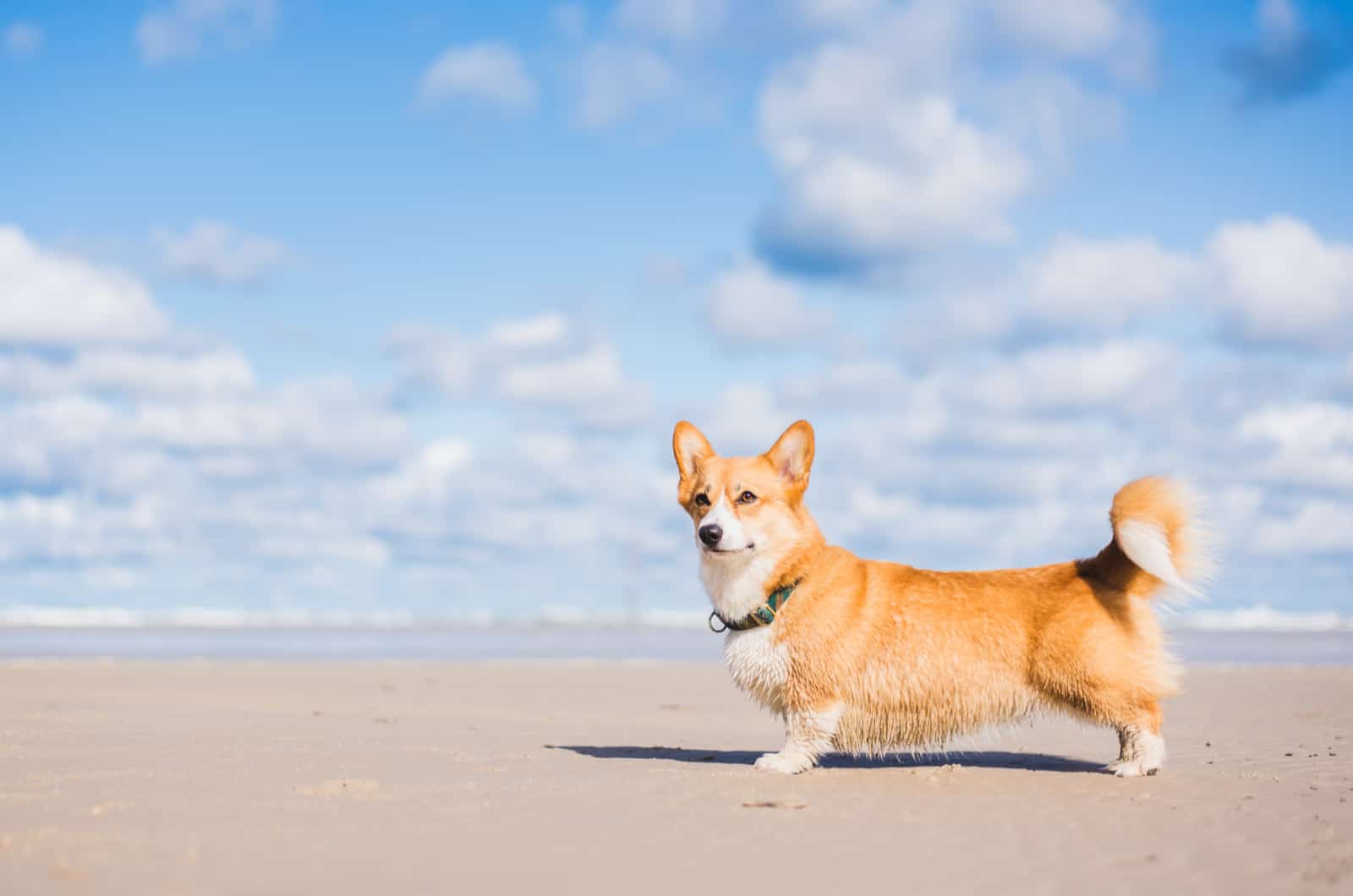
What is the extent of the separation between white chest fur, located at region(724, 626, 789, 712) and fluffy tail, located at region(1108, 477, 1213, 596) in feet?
6.10

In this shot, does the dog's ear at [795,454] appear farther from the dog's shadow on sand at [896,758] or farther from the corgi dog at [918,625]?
the dog's shadow on sand at [896,758]

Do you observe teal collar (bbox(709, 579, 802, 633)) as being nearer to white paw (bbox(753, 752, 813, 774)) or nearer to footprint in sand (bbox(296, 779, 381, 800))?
white paw (bbox(753, 752, 813, 774))

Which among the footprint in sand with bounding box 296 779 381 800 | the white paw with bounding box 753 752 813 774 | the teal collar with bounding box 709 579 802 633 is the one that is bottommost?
the footprint in sand with bounding box 296 779 381 800

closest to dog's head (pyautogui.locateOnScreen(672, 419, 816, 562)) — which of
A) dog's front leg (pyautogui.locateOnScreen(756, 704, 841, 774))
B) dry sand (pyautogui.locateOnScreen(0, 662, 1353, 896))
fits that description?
dog's front leg (pyautogui.locateOnScreen(756, 704, 841, 774))

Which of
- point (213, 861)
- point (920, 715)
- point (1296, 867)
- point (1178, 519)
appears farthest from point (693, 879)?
point (1178, 519)

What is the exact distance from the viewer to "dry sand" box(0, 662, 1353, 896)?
3871 millimetres

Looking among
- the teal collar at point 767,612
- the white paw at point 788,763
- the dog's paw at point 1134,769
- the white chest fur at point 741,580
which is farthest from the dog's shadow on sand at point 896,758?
the white chest fur at point 741,580

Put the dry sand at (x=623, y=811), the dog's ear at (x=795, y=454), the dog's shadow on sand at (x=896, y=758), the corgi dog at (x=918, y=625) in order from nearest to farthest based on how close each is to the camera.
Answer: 1. the dry sand at (x=623, y=811)
2. the corgi dog at (x=918, y=625)
3. the dog's ear at (x=795, y=454)
4. the dog's shadow on sand at (x=896, y=758)

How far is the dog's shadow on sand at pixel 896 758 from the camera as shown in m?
6.53

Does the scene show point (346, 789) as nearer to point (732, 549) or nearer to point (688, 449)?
point (732, 549)

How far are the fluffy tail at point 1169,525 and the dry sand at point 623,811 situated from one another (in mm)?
1003

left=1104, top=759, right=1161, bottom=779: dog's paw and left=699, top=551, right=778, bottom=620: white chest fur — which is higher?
left=699, top=551, right=778, bottom=620: white chest fur

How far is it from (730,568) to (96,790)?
Answer: 10.6 ft

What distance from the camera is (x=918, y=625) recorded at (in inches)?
239
